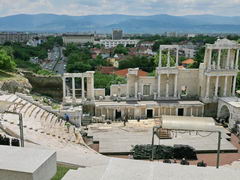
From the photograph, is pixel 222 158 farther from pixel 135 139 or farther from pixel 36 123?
pixel 36 123

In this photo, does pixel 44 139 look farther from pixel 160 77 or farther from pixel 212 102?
pixel 212 102

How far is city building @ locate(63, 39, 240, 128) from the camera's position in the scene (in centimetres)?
2959

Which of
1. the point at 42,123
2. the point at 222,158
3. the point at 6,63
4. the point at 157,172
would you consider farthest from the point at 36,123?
the point at 157,172

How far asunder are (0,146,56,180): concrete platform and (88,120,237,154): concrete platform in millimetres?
15384

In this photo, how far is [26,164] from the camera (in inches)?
192

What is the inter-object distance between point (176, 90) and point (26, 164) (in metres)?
28.2

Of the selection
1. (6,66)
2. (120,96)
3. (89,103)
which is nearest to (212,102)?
(120,96)

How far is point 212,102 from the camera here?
30.8m

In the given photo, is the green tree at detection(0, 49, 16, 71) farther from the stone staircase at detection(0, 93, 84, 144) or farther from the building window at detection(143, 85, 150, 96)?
the building window at detection(143, 85, 150, 96)

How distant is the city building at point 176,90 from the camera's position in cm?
2959

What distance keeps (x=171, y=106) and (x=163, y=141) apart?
8.10 metres

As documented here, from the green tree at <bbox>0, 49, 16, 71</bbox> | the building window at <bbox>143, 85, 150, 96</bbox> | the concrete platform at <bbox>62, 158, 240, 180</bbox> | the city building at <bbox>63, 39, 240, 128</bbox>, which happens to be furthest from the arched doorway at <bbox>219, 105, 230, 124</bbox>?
the concrete platform at <bbox>62, 158, 240, 180</bbox>

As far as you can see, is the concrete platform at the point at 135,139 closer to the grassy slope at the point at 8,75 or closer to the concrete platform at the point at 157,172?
the grassy slope at the point at 8,75

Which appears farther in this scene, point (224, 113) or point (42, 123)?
point (224, 113)
